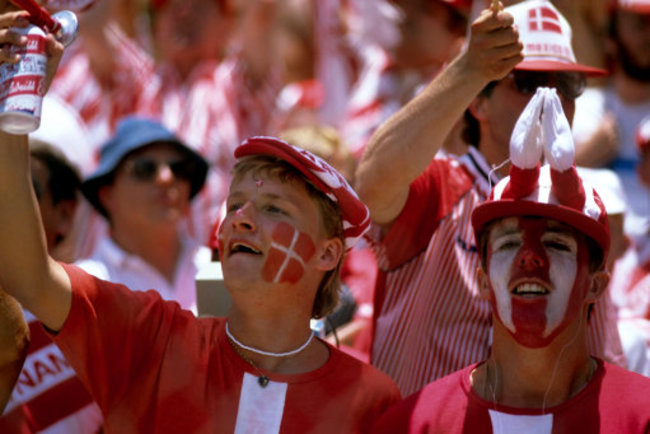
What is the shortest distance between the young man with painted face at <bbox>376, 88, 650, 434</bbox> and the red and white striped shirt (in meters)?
0.51

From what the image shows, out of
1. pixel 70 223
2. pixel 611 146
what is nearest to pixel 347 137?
pixel 611 146

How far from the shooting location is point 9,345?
292 cm

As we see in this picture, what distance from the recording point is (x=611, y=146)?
5.66 meters

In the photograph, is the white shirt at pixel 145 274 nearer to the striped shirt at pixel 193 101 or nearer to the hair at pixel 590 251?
the striped shirt at pixel 193 101

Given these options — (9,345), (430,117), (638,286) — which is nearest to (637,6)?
(638,286)

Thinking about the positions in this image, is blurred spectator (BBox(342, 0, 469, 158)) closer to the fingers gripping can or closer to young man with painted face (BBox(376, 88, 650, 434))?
young man with painted face (BBox(376, 88, 650, 434))

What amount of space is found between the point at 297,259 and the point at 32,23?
0.93 m

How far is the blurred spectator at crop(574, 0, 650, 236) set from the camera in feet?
18.4

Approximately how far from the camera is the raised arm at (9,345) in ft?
9.56

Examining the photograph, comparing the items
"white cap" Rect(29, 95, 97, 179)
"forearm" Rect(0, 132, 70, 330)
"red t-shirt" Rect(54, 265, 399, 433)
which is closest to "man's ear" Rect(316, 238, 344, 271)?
"red t-shirt" Rect(54, 265, 399, 433)

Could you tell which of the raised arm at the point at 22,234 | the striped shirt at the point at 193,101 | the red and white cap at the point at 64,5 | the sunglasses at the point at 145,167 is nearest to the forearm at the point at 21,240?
the raised arm at the point at 22,234

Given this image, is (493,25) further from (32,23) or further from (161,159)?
(161,159)

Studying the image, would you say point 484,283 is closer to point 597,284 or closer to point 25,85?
point 597,284

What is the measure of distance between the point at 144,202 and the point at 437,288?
172 cm
